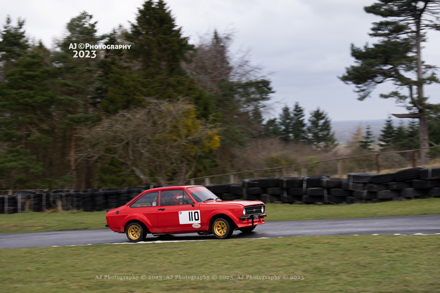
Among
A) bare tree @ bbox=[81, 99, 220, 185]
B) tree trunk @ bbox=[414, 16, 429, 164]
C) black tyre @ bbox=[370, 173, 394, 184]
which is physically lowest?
black tyre @ bbox=[370, 173, 394, 184]

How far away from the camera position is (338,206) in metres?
16.5

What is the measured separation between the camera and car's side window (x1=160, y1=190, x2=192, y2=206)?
1113cm

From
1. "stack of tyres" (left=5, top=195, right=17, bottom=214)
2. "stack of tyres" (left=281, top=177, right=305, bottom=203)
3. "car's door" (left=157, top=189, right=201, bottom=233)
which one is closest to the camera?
"car's door" (left=157, top=189, right=201, bottom=233)

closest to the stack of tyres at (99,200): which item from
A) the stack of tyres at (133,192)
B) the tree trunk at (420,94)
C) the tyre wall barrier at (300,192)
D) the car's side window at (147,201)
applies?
the tyre wall barrier at (300,192)

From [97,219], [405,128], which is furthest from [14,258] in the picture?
[405,128]

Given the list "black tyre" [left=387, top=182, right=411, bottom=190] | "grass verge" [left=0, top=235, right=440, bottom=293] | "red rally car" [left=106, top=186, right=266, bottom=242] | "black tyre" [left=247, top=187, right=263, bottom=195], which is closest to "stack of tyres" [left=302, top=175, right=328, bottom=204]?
"black tyre" [left=247, top=187, right=263, bottom=195]

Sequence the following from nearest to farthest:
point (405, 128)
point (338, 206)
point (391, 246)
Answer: point (391, 246)
point (338, 206)
point (405, 128)

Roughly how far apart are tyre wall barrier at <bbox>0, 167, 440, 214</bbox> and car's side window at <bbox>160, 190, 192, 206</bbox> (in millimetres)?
7861

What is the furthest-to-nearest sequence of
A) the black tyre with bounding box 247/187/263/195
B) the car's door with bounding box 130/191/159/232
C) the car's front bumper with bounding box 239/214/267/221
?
the black tyre with bounding box 247/187/263/195 → the car's door with bounding box 130/191/159/232 → the car's front bumper with bounding box 239/214/267/221

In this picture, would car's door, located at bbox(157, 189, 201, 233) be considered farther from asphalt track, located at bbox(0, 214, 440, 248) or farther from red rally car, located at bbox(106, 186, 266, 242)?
asphalt track, located at bbox(0, 214, 440, 248)

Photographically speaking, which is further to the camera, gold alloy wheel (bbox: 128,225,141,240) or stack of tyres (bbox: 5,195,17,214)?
stack of tyres (bbox: 5,195,17,214)

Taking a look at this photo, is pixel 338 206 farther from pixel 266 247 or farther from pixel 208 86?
pixel 208 86

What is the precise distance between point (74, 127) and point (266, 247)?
111ft

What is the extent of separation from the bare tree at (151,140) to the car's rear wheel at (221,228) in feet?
43.3
